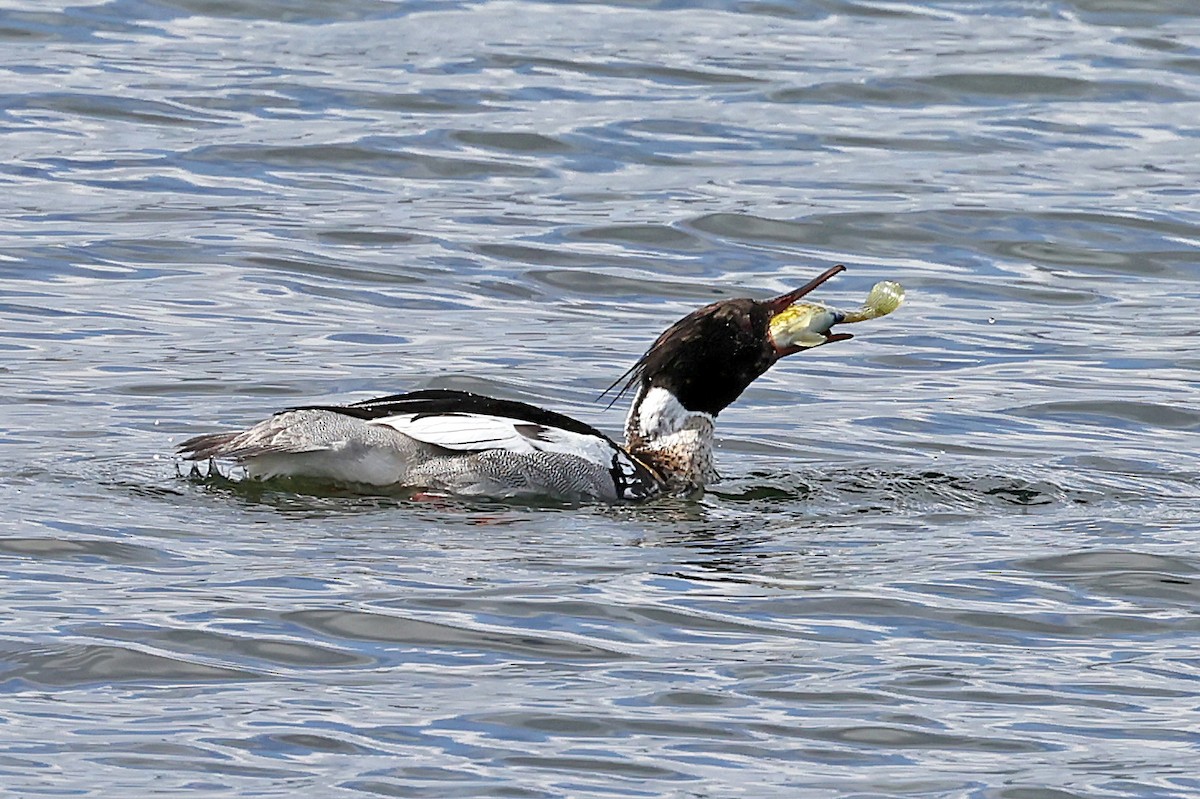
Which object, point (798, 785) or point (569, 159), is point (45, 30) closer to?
point (569, 159)

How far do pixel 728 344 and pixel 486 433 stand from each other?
1.31 metres

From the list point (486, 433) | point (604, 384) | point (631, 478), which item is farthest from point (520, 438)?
point (604, 384)

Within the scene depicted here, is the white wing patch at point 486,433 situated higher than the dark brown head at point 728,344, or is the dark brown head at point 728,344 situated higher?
the dark brown head at point 728,344

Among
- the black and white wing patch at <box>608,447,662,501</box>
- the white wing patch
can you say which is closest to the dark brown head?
the black and white wing patch at <box>608,447,662,501</box>

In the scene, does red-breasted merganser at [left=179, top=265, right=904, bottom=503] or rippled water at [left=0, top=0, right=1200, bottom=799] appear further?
red-breasted merganser at [left=179, top=265, right=904, bottom=503]

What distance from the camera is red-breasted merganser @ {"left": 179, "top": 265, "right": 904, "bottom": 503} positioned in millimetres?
9500

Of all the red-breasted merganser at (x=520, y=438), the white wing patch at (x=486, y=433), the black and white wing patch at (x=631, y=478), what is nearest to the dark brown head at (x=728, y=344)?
the red-breasted merganser at (x=520, y=438)

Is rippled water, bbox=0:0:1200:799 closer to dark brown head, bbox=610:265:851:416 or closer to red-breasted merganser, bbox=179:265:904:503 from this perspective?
red-breasted merganser, bbox=179:265:904:503

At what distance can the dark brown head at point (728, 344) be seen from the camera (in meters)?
10.5

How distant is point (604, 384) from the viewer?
493 inches

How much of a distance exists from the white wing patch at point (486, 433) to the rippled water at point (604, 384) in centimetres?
25

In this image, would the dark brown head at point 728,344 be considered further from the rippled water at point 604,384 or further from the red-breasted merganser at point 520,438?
the rippled water at point 604,384

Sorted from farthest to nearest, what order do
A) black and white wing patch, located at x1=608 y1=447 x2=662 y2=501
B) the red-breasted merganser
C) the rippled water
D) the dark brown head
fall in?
the dark brown head → black and white wing patch, located at x1=608 y1=447 x2=662 y2=501 → the red-breasted merganser → the rippled water

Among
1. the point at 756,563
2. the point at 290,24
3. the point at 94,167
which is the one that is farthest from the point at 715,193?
the point at 756,563
